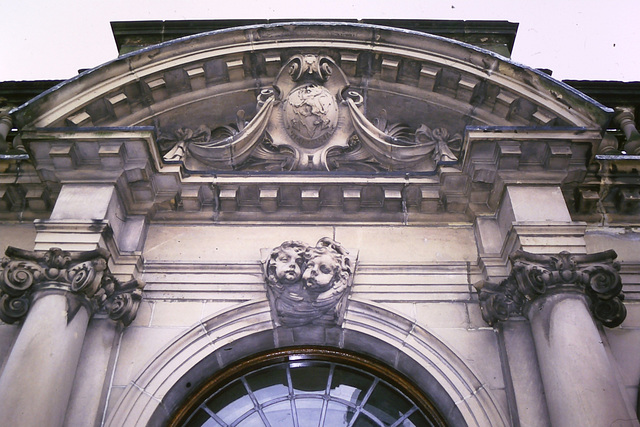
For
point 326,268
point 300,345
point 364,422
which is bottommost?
point 364,422

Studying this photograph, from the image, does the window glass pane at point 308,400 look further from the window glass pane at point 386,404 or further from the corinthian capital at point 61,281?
the corinthian capital at point 61,281

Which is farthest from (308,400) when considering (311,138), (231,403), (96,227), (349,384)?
(311,138)

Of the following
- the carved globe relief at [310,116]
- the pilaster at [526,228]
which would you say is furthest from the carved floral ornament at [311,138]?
the pilaster at [526,228]

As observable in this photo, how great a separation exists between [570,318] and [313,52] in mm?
4324

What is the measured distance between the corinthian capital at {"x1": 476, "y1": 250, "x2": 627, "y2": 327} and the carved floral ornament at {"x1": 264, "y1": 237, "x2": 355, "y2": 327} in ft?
4.70

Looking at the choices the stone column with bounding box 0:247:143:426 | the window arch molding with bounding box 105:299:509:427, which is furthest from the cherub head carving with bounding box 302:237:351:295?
the stone column with bounding box 0:247:143:426

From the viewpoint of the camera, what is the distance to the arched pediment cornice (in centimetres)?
681

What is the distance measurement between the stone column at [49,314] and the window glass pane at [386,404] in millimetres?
2396

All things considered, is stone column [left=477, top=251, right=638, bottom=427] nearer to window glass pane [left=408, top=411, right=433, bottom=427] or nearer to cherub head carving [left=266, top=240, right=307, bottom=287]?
window glass pane [left=408, top=411, right=433, bottom=427]

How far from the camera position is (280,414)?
5.68 meters

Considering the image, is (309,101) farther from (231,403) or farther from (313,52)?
(231,403)

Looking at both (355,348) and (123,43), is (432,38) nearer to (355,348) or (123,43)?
(355,348)

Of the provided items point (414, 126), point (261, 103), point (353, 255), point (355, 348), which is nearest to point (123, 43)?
point (261, 103)

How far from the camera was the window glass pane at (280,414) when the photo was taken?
18.4 ft
